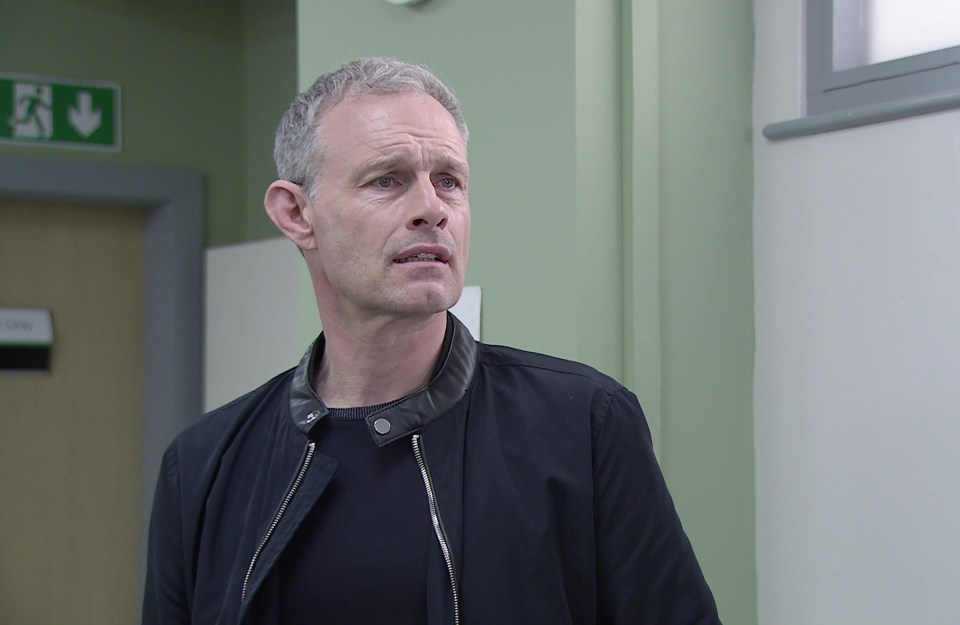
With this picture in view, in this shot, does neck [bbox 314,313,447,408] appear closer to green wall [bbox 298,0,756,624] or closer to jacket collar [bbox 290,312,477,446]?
jacket collar [bbox 290,312,477,446]

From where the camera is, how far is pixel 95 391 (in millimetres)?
3578

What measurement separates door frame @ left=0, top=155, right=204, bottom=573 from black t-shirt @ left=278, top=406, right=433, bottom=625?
2440mm

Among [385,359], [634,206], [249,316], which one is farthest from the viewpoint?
[249,316]

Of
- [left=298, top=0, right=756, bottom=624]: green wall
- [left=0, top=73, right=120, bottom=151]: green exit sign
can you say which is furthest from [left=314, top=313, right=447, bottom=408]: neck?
[left=0, top=73, right=120, bottom=151]: green exit sign

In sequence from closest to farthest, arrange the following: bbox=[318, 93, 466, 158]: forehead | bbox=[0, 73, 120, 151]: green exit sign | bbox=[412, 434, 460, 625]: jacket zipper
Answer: bbox=[412, 434, 460, 625]: jacket zipper
bbox=[318, 93, 466, 158]: forehead
bbox=[0, 73, 120, 151]: green exit sign

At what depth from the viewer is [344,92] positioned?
3.99 ft

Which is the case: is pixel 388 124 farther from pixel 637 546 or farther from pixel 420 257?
pixel 637 546

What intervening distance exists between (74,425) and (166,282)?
0.55m

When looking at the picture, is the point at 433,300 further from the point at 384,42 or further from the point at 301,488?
the point at 384,42

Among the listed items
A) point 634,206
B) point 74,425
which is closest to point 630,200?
point 634,206

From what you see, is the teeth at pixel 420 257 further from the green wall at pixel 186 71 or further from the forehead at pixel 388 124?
the green wall at pixel 186 71

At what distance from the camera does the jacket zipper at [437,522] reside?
107 cm

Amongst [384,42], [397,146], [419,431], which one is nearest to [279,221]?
[397,146]

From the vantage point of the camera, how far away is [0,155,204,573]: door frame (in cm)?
343
